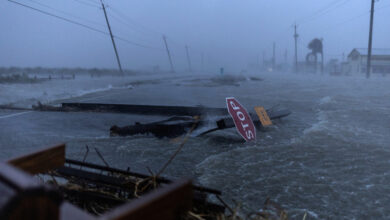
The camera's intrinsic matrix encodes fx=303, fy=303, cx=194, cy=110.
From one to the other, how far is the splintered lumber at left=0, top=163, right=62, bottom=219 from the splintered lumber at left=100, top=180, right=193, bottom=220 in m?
0.18

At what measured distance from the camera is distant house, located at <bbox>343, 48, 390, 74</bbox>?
6419 cm

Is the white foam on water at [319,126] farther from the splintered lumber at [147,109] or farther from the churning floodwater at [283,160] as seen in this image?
the splintered lumber at [147,109]

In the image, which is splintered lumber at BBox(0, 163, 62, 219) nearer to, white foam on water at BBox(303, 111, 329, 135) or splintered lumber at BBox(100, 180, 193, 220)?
splintered lumber at BBox(100, 180, 193, 220)

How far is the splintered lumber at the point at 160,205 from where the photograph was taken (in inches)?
44.8

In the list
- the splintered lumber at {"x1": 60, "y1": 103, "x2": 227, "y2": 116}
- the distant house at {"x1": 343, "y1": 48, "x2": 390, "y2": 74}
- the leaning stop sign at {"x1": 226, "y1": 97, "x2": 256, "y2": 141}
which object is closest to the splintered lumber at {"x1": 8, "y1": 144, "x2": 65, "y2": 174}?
the leaning stop sign at {"x1": 226, "y1": 97, "x2": 256, "y2": 141}

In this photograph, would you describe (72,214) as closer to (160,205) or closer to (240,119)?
(160,205)

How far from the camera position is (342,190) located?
4.84m

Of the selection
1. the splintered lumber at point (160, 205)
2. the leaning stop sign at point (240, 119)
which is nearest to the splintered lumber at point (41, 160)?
the splintered lumber at point (160, 205)

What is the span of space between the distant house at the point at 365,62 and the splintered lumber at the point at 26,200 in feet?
246

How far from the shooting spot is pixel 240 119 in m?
7.43

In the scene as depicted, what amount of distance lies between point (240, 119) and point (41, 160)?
5.85 m

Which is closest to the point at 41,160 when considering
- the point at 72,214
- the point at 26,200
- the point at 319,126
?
the point at 72,214

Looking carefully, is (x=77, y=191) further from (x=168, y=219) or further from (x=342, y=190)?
(x=342, y=190)

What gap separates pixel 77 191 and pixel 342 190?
4010mm
